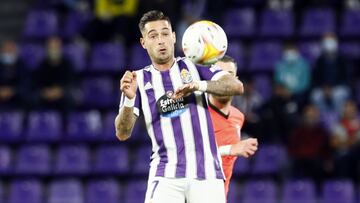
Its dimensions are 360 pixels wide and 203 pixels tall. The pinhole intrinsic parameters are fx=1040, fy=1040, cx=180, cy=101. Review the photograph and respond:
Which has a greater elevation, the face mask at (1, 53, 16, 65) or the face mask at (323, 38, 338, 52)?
the face mask at (1, 53, 16, 65)

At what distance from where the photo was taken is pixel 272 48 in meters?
16.9

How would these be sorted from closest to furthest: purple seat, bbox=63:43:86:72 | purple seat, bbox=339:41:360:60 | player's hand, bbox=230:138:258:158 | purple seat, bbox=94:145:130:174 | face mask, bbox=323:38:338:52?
player's hand, bbox=230:138:258:158, purple seat, bbox=94:145:130:174, face mask, bbox=323:38:338:52, purple seat, bbox=339:41:360:60, purple seat, bbox=63:43:86:72

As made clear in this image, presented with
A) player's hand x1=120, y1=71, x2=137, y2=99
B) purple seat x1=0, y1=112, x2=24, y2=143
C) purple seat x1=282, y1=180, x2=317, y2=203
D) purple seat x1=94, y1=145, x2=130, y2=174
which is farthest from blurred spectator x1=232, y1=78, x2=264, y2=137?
player's hand x1=120, y1=71, x2=137, y2=99

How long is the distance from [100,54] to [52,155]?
2.45m

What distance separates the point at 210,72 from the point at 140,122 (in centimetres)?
832

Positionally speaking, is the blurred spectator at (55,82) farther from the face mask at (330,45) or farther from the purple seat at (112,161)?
the face mask at (330,45)

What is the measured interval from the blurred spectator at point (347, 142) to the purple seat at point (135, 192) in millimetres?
2727

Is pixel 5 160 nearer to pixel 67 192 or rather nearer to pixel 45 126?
pixel 45 126

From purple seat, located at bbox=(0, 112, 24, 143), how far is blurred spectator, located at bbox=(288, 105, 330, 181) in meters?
4.34

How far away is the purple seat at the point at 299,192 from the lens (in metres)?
14.2

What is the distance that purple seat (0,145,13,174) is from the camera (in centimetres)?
1554

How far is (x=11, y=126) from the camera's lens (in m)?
16.1

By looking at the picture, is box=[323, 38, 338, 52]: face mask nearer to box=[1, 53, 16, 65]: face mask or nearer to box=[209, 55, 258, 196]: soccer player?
box=[1, 53, 16, 65]: face mask

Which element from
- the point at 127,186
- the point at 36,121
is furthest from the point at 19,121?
the point at 127,186
